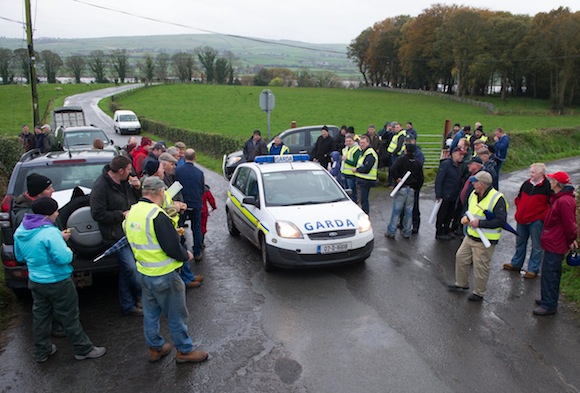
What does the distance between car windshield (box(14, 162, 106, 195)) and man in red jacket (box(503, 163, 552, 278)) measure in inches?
267

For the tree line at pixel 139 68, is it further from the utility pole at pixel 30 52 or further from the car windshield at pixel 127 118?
the utility pole at pixel 30 52

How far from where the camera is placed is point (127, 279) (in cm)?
611

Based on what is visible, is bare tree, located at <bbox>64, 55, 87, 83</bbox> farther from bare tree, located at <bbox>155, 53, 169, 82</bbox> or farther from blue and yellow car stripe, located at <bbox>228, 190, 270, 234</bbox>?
blue and yellow car stripe, located at <bbox>228, 190, 270, 234</bbox>

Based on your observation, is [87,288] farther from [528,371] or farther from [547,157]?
[547,157]

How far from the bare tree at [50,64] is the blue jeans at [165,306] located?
354 feet

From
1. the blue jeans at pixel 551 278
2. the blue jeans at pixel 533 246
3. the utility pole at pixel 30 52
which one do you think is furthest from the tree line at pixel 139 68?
the blue jeans at pixel 551 278

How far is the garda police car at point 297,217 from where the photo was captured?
721cm

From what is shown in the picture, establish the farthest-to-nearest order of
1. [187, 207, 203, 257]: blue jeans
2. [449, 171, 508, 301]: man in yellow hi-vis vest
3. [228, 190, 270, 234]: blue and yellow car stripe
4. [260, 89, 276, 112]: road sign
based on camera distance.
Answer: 1. [260, 89, 276, 112]: road sign
2. [187, 207, 203, 257]: blue jeans
3. [228, 190, 270, 234]: blue and yellow car stripe
4. [449, 171, 508, 301]: man in yellow hi-vis vest

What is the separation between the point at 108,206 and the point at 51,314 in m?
1.44

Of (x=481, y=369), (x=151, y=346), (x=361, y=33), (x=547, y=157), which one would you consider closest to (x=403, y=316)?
(x=481, y=369)

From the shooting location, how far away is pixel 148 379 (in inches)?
189

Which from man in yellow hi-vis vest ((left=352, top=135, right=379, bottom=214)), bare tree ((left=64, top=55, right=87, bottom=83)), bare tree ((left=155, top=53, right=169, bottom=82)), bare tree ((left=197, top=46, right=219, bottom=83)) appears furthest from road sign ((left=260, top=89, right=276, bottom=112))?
bare tree ((left=64, top=55, right=87, bottom=83))

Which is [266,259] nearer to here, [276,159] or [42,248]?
[276,159]

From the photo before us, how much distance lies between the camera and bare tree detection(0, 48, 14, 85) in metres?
84.8
